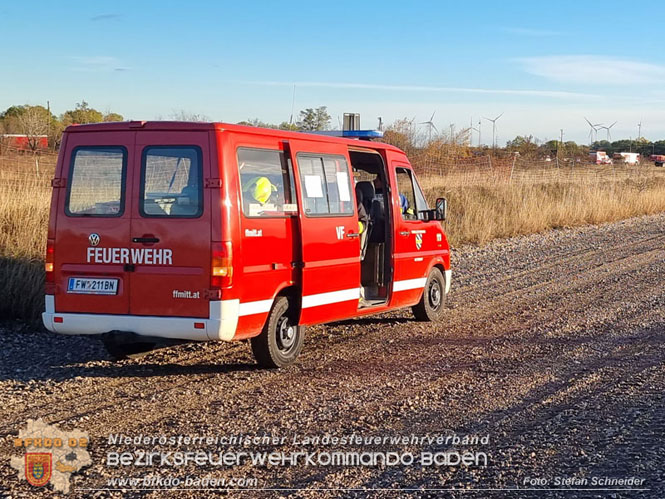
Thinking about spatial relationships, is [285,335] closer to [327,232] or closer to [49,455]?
[327,232]

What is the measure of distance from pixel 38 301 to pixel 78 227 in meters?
3.17

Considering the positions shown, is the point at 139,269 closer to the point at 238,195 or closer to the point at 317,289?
the point at 238,195

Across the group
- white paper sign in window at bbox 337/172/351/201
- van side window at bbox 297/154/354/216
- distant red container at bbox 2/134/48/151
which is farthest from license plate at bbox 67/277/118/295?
distant red container at bbox 2/134/48/151

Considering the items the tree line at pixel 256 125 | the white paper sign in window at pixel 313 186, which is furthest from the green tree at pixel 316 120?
the white paper sign in window at pixel 313 186

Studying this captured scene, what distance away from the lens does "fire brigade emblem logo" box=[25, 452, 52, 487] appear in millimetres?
5223

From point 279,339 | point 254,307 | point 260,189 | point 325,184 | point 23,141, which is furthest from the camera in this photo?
point 23,141

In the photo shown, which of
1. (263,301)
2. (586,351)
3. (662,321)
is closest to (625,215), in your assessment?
(662,321)

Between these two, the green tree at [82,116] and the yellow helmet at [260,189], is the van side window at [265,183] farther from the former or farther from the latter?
the green tree at [82,116]

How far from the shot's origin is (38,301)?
413 inches

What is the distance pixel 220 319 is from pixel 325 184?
2.22 m

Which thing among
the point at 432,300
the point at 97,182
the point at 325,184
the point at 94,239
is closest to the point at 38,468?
the point at 94,239

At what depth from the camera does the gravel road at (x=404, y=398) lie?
17.6 ft

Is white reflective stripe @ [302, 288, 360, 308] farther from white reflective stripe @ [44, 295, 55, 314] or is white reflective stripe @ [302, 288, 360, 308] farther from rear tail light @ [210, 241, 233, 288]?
white reflective stripe @ [44, 295, 55, 314]

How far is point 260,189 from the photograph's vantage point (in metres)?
7.94
